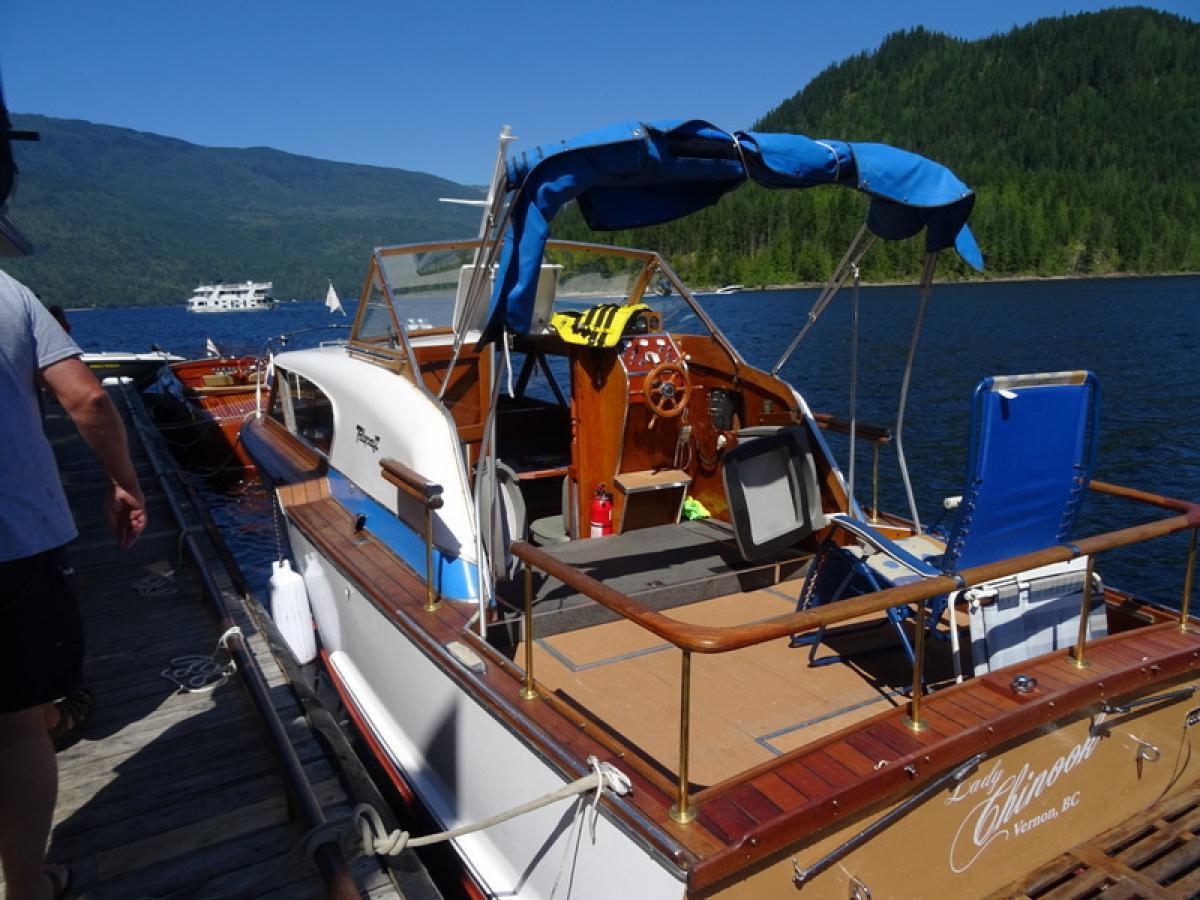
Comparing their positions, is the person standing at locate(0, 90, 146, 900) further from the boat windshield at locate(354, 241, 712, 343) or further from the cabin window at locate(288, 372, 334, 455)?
the cabin window at locate(288, 372, 334, 455)

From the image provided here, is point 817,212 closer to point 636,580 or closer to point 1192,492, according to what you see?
point 1192,492

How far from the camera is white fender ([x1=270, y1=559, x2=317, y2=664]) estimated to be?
5754 mm

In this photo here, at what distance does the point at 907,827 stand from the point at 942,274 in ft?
278

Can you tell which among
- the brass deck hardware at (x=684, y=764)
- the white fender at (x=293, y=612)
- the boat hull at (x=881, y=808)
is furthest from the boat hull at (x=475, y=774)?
the white fender at (x=293, y=612)

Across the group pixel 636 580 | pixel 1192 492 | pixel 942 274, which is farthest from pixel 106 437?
pixel 942 274

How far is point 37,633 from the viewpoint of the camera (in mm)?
2156

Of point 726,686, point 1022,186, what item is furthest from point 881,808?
point 1022,186

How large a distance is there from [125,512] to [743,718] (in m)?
2.58

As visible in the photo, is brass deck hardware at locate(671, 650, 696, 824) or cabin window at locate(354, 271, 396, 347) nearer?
brass deck hardware at locate(671, 650, 696, 824)

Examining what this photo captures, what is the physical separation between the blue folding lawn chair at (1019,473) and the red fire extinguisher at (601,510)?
203 cm

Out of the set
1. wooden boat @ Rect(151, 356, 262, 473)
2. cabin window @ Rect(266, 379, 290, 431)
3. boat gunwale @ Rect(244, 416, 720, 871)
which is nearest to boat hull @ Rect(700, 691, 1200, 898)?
boat gunwale @ Rect(244, 416, 720, 871)

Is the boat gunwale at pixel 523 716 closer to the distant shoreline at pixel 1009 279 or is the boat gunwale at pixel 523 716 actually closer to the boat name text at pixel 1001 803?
the boat name text at pixel 1001 803

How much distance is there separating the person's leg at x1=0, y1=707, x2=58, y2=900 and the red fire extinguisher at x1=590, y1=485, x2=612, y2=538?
11.6 ft

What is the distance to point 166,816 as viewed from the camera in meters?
3.38
